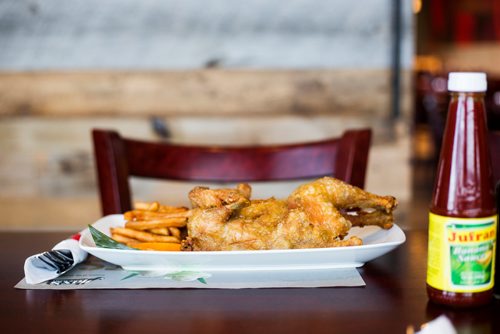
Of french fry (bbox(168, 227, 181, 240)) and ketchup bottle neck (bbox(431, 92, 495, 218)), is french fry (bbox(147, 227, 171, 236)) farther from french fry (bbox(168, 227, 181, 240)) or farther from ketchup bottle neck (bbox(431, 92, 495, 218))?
ketchup bottle neck (bbox(431, 92, 495, 218))

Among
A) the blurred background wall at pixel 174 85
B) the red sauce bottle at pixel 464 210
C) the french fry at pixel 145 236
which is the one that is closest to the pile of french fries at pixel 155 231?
the french fry at pixel 145 236

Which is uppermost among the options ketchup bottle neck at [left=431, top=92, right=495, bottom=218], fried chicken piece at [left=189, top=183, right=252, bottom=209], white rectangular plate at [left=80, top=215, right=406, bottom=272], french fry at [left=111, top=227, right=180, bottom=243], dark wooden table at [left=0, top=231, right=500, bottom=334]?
ketchup bottle neck at [left=431, top=92, right=495, bottom=218]

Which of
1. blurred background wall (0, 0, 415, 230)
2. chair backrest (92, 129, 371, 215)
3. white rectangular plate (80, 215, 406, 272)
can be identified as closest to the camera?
white rectangular plate (80, 215, 406, 272)

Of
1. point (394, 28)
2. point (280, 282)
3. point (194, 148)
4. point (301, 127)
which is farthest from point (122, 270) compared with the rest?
point (394, 28)

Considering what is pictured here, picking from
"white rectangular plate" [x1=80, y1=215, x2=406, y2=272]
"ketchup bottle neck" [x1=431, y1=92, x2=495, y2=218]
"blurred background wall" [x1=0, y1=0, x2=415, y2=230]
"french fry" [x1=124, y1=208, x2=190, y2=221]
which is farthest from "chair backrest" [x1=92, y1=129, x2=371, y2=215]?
"blurred background wall" [x1=0, y1=0, x2=415, y2=230]

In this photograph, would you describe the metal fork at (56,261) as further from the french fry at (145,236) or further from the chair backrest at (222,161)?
the chair backrest at (222,161)
